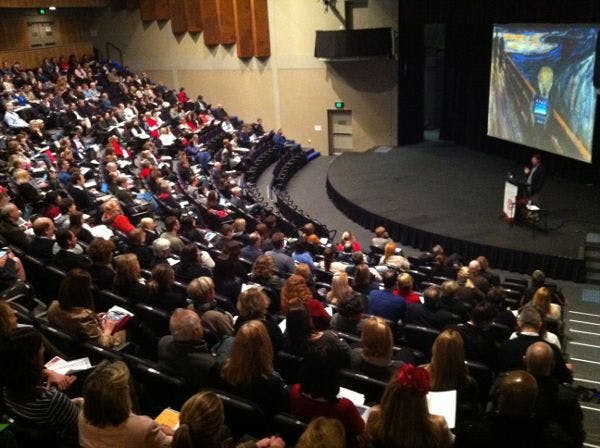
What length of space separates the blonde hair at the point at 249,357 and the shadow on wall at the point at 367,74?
14.0m

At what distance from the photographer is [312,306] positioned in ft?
13.8

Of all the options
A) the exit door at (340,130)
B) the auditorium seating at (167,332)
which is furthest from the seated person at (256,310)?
the exit door at (340,130)

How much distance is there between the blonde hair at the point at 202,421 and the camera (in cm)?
216

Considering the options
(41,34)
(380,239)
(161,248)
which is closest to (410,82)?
(380,239)

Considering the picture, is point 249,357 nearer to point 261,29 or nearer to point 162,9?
point 261,29

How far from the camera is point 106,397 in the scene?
235cm

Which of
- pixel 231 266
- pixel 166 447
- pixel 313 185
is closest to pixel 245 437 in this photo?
pixel 166 447

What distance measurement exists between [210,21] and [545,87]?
410 inches

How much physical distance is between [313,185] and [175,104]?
16.3 ft

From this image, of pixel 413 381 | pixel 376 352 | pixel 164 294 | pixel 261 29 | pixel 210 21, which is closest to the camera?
pixel 413 381

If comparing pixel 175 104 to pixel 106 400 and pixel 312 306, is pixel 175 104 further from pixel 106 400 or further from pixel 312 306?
pixel 106 400

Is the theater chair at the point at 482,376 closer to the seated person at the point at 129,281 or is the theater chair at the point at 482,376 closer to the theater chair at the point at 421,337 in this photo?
the theater chair at the point at 421,337

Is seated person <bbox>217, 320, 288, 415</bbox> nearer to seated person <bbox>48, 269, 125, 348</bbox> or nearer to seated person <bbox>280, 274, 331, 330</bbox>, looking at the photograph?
seated person <bbox>48, 269, 125, 348</bbox>

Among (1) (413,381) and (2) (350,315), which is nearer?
(1) (413,381)
